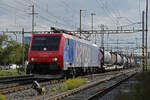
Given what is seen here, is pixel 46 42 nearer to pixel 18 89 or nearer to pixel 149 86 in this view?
pixel 18 89

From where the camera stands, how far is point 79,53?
24.7 meters

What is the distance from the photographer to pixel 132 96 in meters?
6.64

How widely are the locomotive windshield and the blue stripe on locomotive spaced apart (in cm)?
83

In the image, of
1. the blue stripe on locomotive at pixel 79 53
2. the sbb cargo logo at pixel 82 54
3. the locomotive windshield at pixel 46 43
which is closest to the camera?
the locomotive windshield at pixel 46 43

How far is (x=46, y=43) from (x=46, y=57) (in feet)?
3.85

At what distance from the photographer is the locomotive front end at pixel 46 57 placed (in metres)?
19.9

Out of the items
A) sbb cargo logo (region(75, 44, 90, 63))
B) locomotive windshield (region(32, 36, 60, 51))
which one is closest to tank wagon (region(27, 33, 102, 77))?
locomotive windshield (region(32, 36, 60, 51))

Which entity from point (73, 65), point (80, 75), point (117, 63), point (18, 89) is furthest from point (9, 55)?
point (18, 89)

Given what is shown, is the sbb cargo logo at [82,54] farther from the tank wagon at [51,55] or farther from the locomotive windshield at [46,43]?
the locomotive windshield at [46,43]

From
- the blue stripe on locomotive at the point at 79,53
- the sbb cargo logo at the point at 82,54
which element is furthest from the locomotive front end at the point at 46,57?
the sbb cargo logo at the point at 82,54

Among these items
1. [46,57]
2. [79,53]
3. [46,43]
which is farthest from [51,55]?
[79,53]

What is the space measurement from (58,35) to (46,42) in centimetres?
97

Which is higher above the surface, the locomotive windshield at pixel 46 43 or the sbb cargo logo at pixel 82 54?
the locomotive windshield at pixel 46 43

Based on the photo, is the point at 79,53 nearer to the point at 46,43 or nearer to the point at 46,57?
the point at 46,43
